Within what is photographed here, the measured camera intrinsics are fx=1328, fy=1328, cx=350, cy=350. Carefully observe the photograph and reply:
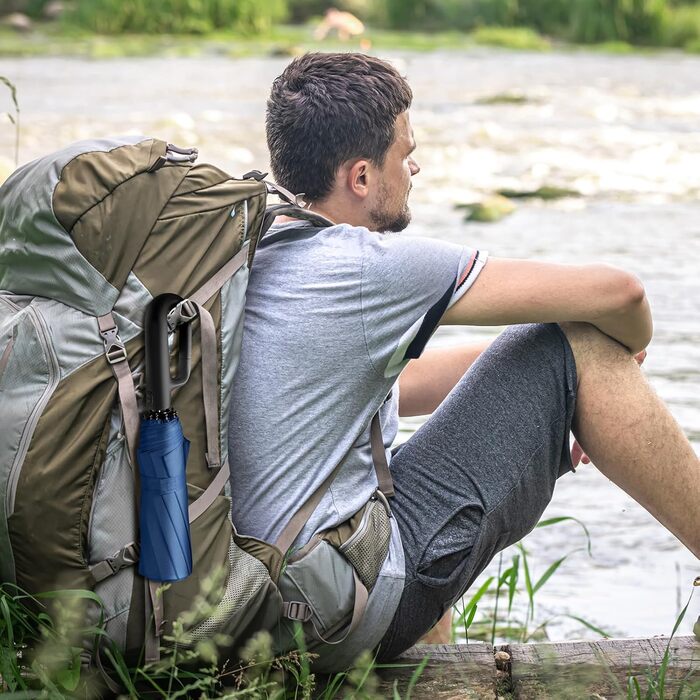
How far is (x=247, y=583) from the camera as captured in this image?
6.41 feet

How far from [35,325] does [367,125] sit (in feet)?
2.51

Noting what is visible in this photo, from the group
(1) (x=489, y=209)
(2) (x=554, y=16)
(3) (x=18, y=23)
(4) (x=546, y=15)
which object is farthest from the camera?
(3) (x=18, y=23)

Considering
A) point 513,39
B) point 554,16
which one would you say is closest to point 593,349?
point 513,39

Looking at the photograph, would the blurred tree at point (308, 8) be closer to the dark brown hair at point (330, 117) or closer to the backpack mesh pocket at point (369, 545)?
the dark brown hair at point (330, 117)

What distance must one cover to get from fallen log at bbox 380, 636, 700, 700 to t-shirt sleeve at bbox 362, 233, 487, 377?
52 cm

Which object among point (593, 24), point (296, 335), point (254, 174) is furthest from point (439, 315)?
point (593, 24)

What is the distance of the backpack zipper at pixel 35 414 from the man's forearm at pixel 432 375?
3.26ft

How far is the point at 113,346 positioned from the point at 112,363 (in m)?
0.02

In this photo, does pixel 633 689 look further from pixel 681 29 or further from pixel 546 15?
pixel 546 15

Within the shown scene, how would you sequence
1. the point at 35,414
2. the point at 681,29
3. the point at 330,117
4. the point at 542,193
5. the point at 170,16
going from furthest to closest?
the point at 170,16 → the point at 681,29 → the point at 542,193 → the point at 330,117 → the point at 35,414

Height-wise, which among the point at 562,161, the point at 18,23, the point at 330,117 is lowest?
the point at 18,23

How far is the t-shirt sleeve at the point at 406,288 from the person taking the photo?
200 cm

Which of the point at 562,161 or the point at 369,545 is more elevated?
the point at 369,545

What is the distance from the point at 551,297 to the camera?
209 cm
